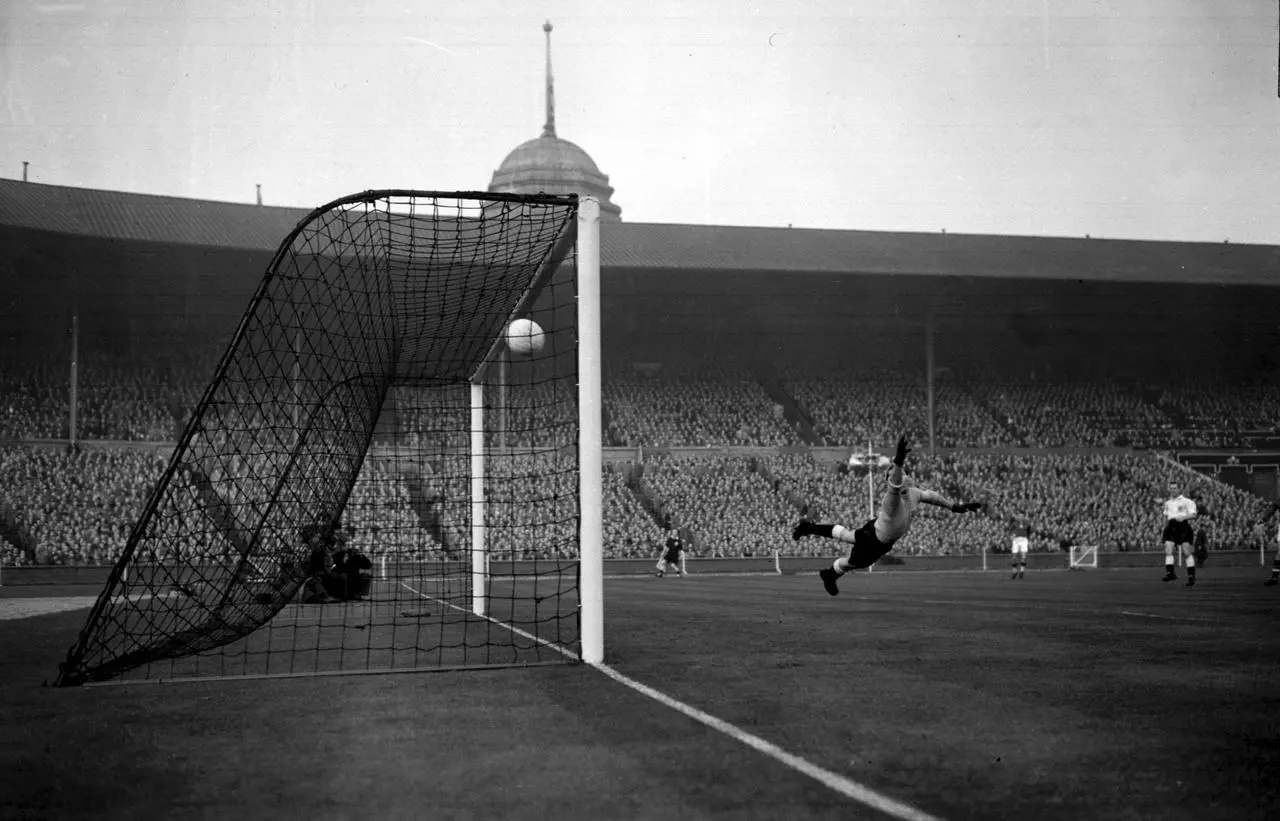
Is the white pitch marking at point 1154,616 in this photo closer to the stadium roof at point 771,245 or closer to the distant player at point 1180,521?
the distant player at point 1180,521

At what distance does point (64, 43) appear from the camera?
22641mm

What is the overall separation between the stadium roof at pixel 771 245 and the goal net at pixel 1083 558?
11.5 meters

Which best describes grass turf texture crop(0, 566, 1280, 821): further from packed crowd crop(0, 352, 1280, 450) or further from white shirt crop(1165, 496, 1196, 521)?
packed crowd crop(0, 352, 1280, 450)

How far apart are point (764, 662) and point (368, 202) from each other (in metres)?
4.76

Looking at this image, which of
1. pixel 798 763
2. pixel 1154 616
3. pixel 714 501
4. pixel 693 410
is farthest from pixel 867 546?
pixel 693 410

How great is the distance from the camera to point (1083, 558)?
40750mm

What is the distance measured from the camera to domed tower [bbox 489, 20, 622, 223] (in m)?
75.6

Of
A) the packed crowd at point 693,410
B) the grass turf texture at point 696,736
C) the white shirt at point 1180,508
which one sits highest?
the packed crowd at point 693,410

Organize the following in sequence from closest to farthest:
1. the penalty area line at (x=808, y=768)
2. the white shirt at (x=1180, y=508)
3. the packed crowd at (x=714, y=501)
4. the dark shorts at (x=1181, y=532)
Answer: the penalty area line at (x=808, y=768) < the white shirt at (x=1180, y=508) < the dark shorts at (x=1181, y=532) < the packed crowd at (x=714, y=501)

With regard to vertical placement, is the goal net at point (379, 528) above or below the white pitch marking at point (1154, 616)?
above

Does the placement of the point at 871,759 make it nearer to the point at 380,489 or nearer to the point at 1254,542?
the point at 380,489

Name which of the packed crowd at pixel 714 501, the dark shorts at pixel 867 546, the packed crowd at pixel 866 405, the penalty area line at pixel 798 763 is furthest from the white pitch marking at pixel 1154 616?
the packed crowd at pixel 866 405

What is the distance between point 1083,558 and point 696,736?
3855cm

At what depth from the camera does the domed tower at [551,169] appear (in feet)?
248
